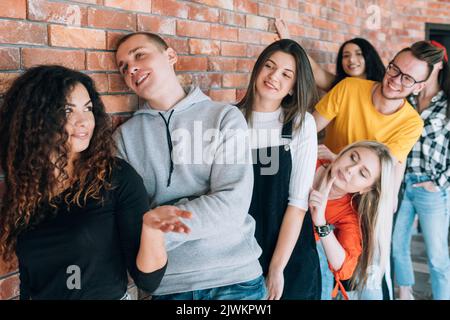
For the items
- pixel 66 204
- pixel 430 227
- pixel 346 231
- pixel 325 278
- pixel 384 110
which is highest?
pixel 384 110

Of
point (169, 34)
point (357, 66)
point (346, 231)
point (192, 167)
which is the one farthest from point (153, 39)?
point (357, 66)

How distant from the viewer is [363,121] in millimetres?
2307

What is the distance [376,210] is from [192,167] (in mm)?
978

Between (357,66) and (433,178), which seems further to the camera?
(357,66)

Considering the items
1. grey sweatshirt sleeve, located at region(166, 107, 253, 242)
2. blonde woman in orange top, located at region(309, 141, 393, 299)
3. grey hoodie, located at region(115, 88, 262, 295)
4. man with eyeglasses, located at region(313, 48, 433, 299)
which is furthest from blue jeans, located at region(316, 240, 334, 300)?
grey sweatshirt sleeve, located at region(166, 107, 253, 242)

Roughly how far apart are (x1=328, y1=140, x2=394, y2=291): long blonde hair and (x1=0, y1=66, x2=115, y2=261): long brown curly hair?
1.25 meters

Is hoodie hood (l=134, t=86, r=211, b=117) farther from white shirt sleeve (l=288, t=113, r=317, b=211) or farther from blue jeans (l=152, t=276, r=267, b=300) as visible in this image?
blue jeans (l=152, t=276, r=267, b=300)

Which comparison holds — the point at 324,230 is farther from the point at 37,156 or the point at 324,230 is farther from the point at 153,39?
the point at 37,156

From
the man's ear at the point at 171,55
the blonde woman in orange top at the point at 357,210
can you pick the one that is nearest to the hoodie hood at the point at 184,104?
the man's ear at the point at 171,55

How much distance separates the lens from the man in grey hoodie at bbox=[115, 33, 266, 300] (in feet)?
4.79

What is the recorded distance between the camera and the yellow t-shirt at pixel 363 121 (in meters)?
2.24

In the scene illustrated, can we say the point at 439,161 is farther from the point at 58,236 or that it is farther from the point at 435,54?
the point at 58,236

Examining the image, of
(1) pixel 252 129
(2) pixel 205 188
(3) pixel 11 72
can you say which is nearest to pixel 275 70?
(1) pixel 252 129

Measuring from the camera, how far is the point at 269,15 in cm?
247
